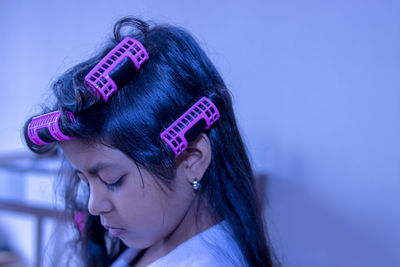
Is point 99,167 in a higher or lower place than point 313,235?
higher

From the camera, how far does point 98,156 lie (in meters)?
0.50

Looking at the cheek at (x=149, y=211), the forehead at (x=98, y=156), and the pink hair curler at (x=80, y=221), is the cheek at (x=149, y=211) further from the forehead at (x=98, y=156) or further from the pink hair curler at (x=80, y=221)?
the pink hair curler at (x=80, y=221)

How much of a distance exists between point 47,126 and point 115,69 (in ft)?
0.40

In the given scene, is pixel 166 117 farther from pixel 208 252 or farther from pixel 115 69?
pixel 208 252

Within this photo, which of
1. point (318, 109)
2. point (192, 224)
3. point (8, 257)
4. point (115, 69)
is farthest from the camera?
point (8, 257)

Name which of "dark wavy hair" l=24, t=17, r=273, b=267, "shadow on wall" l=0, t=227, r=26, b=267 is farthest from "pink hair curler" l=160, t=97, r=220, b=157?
"shadow on wall" l=0, t=227, r=26, b=267

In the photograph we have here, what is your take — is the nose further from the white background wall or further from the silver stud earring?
the white background wall

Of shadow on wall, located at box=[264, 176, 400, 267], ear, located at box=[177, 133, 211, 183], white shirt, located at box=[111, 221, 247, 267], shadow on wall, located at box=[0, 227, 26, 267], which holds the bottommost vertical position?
shadow on wall, located at box=[0, 227, 26, 267]

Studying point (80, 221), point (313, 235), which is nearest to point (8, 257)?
point (80, 221)

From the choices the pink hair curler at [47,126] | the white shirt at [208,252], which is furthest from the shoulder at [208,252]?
the pink hair curler at [47,126]

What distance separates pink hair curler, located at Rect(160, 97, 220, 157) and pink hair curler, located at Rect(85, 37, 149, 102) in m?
0.09

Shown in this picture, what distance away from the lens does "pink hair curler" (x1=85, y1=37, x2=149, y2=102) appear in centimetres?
47

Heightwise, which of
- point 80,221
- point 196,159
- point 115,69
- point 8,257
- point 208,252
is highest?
point 115,69

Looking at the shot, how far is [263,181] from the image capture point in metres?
1.18
